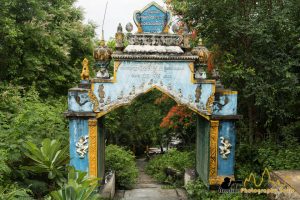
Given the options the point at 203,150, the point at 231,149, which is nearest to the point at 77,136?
the point at 203,150

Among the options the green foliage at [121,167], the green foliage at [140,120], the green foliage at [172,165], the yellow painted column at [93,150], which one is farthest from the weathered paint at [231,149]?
the green foliage at [140,120]

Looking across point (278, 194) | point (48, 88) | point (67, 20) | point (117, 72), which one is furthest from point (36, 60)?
point (278, 194)

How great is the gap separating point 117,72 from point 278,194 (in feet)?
13.7

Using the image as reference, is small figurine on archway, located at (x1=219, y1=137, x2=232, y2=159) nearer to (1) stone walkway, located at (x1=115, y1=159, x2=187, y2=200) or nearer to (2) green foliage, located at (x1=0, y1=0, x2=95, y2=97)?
(1) stone walkway, located at (x1=115, y1=159, x2=187, y2=200)

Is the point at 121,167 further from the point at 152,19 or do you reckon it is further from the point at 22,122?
the point at 152,19

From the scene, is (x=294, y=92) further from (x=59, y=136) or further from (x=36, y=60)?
(x=36, y=60)

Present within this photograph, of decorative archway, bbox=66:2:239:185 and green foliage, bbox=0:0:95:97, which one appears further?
green foliage, bbox=0:0:95:97

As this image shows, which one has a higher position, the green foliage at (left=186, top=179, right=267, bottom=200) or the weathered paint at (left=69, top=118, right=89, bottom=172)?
the weathered paint at (left=69, top=118, right=89, bottom=172)

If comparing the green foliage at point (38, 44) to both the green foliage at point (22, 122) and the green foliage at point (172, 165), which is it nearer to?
the green foliage at point (22, 122)

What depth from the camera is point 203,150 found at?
885 cm

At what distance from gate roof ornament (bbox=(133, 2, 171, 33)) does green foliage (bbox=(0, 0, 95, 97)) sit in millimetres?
4188

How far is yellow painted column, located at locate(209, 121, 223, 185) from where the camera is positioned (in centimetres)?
796

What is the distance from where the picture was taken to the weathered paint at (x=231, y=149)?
8000mm

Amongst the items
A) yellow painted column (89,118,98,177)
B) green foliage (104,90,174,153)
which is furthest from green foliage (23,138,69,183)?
green foliage (104,90,174,153)
